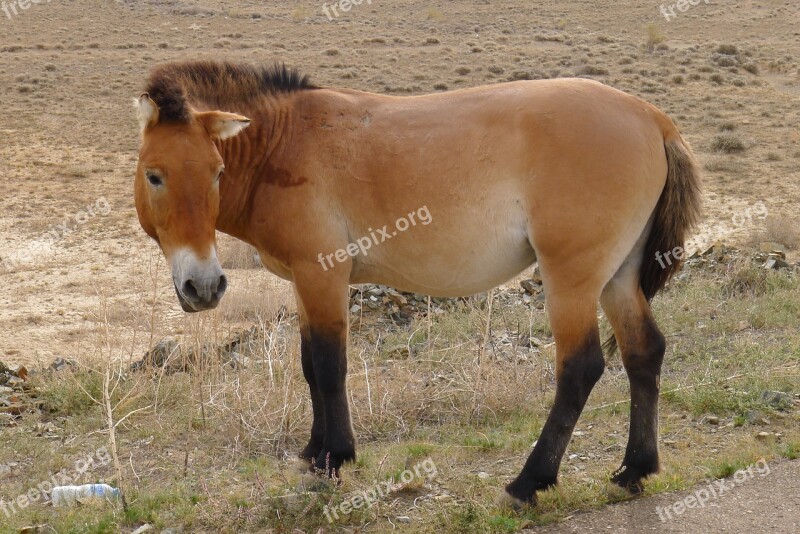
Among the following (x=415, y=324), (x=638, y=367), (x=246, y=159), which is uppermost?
(x=246, y=159)

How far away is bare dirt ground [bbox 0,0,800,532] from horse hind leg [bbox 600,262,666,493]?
18 centimetres

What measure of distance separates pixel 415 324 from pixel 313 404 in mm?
3502

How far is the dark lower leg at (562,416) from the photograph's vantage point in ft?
15.4

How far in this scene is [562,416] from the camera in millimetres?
4750

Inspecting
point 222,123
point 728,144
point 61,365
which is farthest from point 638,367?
point 728,144

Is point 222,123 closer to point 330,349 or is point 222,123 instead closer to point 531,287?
point 330,349

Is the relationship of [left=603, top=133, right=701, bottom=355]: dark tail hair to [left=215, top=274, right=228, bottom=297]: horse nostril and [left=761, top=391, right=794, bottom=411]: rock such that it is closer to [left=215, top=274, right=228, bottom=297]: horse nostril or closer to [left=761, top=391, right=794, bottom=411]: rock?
[left=761, top=391, right=794, bottom=411]: rock

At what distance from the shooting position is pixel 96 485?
5.39m

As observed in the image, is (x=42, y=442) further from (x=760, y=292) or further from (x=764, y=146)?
(x=764, y=146)

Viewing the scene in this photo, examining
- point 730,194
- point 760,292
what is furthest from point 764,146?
point 760,292

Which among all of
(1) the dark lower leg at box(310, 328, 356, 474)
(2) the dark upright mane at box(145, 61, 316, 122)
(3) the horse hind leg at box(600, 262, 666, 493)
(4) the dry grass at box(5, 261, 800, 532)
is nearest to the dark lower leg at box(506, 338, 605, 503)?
(4) the dry grass at box(5, 261, 800, 532)

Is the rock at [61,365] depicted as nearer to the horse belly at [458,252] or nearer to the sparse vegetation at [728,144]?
the horse belly at [458,252]

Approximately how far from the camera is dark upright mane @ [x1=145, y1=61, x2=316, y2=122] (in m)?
4.59

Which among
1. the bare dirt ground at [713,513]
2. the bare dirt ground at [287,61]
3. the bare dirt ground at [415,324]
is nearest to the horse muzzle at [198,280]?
the bare dirt ground at [415,324]
